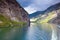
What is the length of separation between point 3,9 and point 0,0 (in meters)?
11.8

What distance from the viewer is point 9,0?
7864 inches

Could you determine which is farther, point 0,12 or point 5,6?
point 5,6

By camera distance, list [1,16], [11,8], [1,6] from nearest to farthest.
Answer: [1,16], [1,6], [11,8]

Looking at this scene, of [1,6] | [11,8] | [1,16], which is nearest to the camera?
[1,16]

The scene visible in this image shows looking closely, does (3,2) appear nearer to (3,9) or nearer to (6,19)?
(3,9)

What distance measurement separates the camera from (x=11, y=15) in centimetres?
18775

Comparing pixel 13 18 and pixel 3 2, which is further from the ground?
pixel 3 2

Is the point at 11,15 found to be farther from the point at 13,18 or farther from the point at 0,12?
the point at 0,12

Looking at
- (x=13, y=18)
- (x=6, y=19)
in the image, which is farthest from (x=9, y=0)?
(x=6, y=19)

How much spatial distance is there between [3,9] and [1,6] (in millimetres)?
3526

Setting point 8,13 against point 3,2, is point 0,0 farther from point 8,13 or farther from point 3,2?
point 8,13

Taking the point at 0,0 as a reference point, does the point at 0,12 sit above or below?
below

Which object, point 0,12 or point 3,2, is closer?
point 0,12

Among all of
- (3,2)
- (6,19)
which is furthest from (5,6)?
(6,19)
